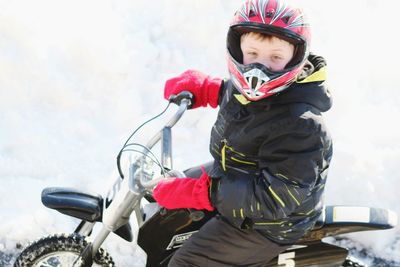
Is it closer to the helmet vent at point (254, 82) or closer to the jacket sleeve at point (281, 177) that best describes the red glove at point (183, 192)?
the jacket sleeve at point (281, 177)

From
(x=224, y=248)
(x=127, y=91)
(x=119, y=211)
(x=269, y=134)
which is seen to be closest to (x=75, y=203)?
(x=119, y=211)

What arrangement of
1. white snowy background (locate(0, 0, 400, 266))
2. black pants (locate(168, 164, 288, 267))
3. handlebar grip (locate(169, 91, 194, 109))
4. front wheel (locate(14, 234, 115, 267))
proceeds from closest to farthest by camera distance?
black pants (locate(168, 164, 288, 267)) → handlebar grip (locate(169, 91, 194, 109)) → front wheel (locate(14, 234, 115, 267)) → white snowy background (locate(0, 0, 400, 266))

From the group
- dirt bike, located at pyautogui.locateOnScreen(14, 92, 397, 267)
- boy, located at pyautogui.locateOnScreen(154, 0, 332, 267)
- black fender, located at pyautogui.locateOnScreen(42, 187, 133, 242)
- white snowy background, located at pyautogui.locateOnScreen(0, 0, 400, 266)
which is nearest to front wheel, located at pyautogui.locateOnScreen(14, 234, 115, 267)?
dirt bike, located at pyautogui.locateOnScreen(14, 92, 397, 267)

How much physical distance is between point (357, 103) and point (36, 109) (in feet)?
8.26

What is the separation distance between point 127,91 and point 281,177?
2.76 meters

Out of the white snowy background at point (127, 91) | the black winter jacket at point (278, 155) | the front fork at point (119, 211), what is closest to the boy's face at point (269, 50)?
the black winter jacket at point (278, 155)

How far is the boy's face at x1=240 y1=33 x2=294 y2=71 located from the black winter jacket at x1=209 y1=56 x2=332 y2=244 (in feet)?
0.38

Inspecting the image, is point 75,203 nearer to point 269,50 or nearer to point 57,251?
→ point 57,251

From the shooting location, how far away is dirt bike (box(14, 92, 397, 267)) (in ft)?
8.93

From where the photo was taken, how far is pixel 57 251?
3160 millimetres

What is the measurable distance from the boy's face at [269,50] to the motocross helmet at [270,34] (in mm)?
22

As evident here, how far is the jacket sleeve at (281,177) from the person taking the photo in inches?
91.8

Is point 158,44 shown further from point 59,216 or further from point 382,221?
point 382,221

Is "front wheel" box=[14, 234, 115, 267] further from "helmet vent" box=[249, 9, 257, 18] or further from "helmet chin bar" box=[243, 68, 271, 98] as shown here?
"helmet vent" box=[249, 9, 257, 18]
